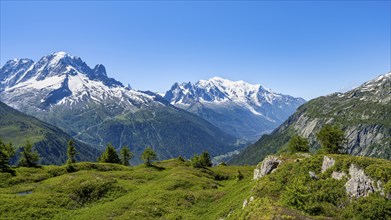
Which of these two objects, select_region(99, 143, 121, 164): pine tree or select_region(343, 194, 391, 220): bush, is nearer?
select_region(343, 194, 391, 220): bush

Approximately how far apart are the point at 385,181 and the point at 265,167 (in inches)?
1209

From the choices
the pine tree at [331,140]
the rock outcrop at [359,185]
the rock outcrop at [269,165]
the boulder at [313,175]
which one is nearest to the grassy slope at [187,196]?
the boulder at [313,175]

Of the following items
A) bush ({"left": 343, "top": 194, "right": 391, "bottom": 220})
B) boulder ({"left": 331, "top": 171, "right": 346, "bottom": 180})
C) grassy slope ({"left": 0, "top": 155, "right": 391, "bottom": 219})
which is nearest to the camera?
bush ({"left": 343, "top": 194, "right": 391, "bottom": 220})

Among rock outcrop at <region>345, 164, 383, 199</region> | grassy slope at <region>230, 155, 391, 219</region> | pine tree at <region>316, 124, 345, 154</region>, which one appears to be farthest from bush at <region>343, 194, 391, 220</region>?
pine tree at <region>316, 124, 345, 154</region>

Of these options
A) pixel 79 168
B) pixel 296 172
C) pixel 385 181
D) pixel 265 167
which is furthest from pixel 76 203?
pixel 385 181

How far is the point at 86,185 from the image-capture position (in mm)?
91062

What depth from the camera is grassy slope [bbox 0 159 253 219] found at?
72.8m

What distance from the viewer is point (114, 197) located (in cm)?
8844

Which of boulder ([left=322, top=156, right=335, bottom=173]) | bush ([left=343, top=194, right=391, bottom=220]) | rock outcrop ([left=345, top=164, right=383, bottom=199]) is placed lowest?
bush ([left=343, top=194, right=391, bottom=220])

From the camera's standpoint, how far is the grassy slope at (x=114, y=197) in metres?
72.8

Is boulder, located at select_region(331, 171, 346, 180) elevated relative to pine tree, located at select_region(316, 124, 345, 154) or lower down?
lower down

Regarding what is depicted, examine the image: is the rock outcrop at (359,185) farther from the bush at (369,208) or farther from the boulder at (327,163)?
the boulder at (327,163)

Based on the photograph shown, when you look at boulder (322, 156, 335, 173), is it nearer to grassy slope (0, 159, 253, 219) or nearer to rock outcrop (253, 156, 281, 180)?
rock outcrop (253, 156, 281, 180)

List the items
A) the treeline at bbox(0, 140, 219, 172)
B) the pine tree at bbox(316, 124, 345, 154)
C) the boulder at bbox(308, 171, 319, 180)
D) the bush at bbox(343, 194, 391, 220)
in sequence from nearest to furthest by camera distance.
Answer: the bush at bbox(343, 194, 391, 220), the boulder at bbox(308, 171, 319, 180), the pine tree at bbox(316, 124, 345, 154), the treeline at bbox(0, 140, 219, 172)
